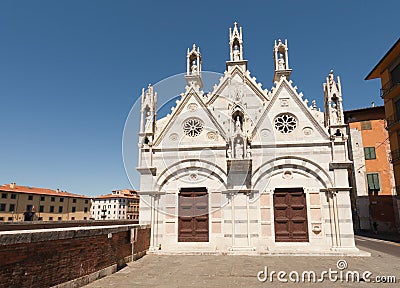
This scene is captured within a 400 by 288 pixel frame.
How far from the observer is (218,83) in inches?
747

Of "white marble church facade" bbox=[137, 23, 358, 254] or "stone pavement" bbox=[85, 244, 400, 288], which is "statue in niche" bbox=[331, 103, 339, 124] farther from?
"stone pavement" bbox=[85, 244, 400, 288]

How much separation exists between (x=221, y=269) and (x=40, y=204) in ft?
231

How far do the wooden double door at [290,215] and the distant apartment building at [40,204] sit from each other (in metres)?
56.1

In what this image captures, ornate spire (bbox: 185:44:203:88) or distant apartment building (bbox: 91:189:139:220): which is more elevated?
ornate spire (bbox: 185:44:203:88)

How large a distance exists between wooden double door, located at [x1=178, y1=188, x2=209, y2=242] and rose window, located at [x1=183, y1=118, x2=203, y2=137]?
3.41 metres

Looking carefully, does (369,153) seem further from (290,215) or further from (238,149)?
(238,149)

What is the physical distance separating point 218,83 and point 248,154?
600cm

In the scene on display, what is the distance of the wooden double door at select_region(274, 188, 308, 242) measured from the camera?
15055 millimetres

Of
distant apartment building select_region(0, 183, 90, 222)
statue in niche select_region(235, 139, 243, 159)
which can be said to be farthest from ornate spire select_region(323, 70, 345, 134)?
distant apartment building select_region(0, 183, 90, 222)

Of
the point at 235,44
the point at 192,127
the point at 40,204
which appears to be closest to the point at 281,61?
the point at 235,44

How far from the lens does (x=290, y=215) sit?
15.3 m

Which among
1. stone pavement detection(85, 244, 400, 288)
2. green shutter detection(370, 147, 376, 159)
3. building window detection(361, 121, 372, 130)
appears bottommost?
stone pavement detection(85, 244, 400, 288)

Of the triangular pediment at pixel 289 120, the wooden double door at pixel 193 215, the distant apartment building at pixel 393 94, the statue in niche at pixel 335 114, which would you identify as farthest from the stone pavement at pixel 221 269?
the distant apartment building at pixel 393 94

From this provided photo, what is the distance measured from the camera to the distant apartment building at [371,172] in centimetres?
3306
